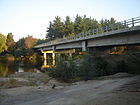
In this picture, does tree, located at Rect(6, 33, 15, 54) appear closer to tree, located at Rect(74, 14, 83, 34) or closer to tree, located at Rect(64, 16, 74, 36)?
tree, located at Rect(64, 16, 74, 36)

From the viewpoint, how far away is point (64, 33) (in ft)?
239

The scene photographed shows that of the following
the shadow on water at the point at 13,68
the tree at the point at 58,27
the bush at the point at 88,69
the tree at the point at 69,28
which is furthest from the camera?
the tree at the point at 58,27

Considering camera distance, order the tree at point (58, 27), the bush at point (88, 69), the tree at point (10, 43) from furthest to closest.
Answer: the tree at point (10, 43) < the tree at point (58, 27) < the bush at point (88, 69)

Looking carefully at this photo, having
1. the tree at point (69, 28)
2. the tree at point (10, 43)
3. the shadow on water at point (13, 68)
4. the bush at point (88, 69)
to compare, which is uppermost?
the tree at point (69, 28)

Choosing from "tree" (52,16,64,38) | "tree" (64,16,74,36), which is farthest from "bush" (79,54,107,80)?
"tree" (52,16,64,38)

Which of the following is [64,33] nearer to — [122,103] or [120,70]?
[120,70]

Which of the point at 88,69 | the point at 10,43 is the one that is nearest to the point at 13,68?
the point at 88,69

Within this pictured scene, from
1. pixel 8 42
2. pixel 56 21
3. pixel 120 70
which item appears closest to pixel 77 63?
pixel 120 70

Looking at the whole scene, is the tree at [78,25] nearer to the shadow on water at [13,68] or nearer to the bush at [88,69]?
the shadow on water at [13,68]

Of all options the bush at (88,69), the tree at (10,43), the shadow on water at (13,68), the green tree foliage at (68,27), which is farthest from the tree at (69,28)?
the bush at (88,69)

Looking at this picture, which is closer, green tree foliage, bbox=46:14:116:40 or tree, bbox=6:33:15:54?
green tree foliage, bbox=46:14:116:40

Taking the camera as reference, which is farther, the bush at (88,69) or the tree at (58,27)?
the tree at (58,27)

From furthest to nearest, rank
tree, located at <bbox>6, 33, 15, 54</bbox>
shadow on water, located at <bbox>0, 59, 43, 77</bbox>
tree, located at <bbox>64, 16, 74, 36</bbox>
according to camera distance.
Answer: tree, located at <bbox>6, 33, 15, 54</bbox>
tree, located at <bbox>64, 16, 74, 36</bbox>
shadow on water, located at <bbox>0, 59, 43, 77</bbox>

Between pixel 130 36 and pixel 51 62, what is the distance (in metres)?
10.7
